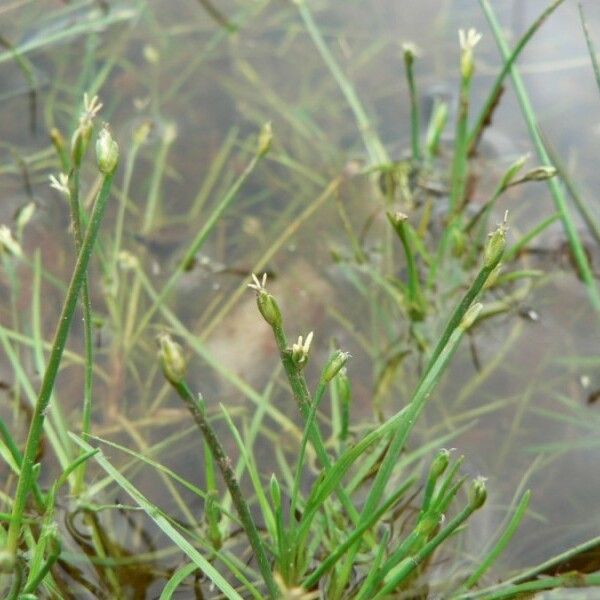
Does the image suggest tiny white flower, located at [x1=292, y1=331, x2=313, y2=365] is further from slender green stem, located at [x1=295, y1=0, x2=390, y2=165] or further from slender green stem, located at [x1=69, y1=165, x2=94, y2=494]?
slender green stem, located at [x1=295, y1=0, x2=390, y2=165]

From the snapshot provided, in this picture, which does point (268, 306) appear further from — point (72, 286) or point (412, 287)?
point (412, 287)

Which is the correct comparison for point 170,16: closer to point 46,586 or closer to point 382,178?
point 382,178

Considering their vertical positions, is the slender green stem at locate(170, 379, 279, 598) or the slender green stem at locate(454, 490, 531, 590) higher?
the slender green stem at locate(170, 379, 279, 598)

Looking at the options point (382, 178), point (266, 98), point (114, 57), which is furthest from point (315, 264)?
point (114, 57)

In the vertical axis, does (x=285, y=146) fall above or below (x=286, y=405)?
above

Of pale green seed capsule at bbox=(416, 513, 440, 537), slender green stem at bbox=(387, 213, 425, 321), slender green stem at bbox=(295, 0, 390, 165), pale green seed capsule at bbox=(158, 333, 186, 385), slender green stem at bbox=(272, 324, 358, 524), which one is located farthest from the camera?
slender green stem at bbox=(295, 0, 390, 165)

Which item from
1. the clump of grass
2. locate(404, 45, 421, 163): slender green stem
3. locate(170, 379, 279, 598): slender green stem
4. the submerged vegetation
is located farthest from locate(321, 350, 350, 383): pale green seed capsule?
locate(404, 45, 421, 163): slender green stem

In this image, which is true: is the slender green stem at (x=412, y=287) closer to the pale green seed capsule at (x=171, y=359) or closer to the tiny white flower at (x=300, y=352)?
the tiny white flower at (x=300, y=352)
